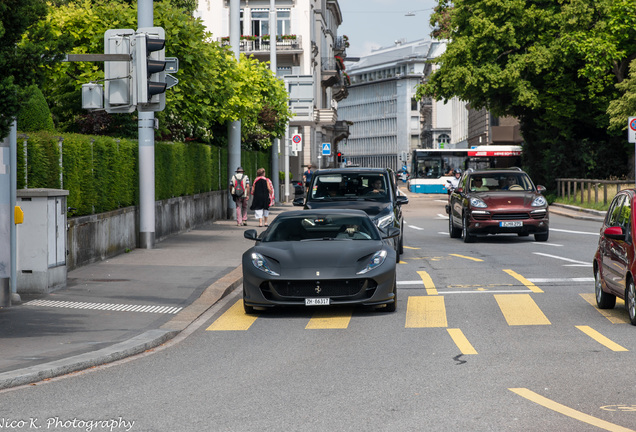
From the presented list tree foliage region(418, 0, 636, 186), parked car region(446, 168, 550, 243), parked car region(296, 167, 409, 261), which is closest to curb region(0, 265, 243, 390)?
parked car region(296, 167, 409, 261)

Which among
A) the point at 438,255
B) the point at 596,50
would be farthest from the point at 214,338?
the point at 596,50

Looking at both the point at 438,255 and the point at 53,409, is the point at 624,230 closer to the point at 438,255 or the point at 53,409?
the point at 53,409

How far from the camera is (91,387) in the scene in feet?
25.6

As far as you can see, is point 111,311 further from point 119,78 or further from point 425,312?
point 425,312

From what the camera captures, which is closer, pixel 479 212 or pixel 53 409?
pixel 53 409

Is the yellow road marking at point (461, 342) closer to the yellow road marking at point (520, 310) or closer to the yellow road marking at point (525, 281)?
the yellow road marking at point (520, 310)

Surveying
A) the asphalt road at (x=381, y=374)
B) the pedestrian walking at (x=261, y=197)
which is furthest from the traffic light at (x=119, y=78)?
the pedestrian walking at (x=261, y=197)

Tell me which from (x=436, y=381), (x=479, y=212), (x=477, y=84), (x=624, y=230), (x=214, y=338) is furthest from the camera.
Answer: (x=477, y=84)

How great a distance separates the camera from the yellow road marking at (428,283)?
1444 cm

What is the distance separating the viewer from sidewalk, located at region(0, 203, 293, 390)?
8898 mm

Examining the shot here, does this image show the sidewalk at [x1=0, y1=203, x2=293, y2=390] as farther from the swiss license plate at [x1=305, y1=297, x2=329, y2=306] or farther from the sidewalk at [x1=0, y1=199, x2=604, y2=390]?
the swiss license plate at [x1=305, y1=297, x2=329, y2=306]

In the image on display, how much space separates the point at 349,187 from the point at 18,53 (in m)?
11.0

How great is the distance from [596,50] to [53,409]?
126ft

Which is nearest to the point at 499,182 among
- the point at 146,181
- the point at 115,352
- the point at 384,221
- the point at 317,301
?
the point at 384,221
